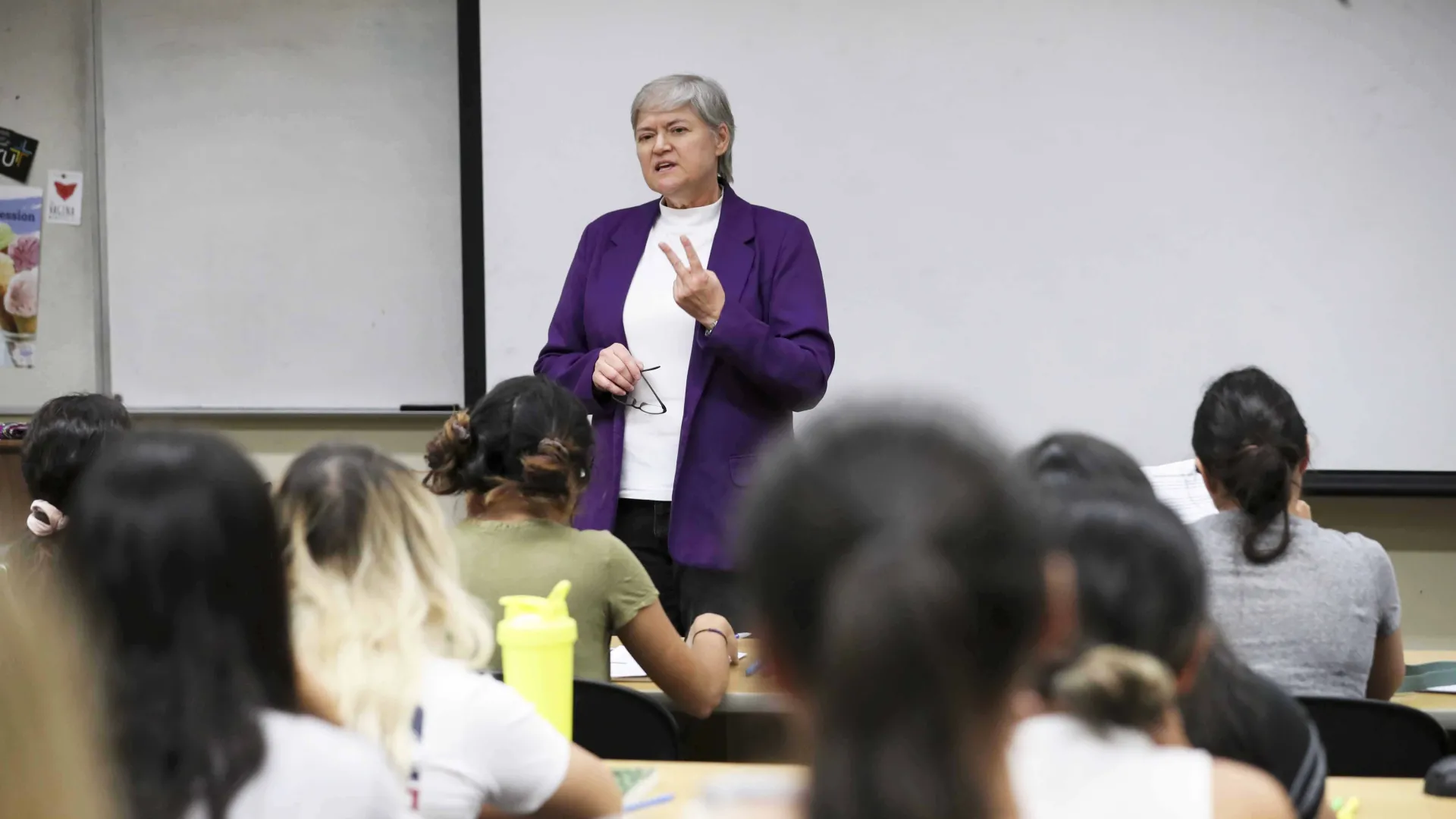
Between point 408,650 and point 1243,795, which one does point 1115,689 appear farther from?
point 408,650

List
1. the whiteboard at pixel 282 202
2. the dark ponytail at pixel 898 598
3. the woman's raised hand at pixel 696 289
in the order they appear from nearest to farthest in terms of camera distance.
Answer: the dark ponytail at pixel 898 598 → the woman's raised hand at pixel 696 289 → the whiteboard at pixel 282 202

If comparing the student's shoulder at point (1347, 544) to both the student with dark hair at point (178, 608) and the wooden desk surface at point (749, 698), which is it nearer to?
the wooden desk surface at point (749, 698)

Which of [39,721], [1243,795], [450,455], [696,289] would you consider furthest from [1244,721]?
[696,289]

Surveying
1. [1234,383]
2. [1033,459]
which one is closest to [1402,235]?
[1234,383]

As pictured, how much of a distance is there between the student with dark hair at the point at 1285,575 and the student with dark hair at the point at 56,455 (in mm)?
1704

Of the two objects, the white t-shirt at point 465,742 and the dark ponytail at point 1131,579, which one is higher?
the dark ponytail at point 1131,579

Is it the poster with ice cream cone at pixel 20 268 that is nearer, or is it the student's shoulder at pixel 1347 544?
the student's shoulder at pixel 1347 544

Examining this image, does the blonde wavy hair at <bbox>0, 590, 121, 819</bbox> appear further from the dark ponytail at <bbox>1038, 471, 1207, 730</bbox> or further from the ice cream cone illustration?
the ice cream cone illustration

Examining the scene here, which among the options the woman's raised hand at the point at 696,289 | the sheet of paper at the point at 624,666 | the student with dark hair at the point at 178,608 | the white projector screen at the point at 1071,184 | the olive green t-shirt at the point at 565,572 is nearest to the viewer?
the student with dark hair at the point at 178,608

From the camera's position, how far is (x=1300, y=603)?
1815 mm

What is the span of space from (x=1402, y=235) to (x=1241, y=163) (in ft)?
1.51

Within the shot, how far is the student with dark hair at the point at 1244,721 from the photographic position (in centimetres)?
121

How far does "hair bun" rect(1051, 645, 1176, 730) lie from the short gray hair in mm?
1824

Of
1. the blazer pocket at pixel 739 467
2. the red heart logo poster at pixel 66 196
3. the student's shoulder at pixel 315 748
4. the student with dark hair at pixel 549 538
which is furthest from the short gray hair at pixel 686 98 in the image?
the red heart logo poster at pixel 66 196
